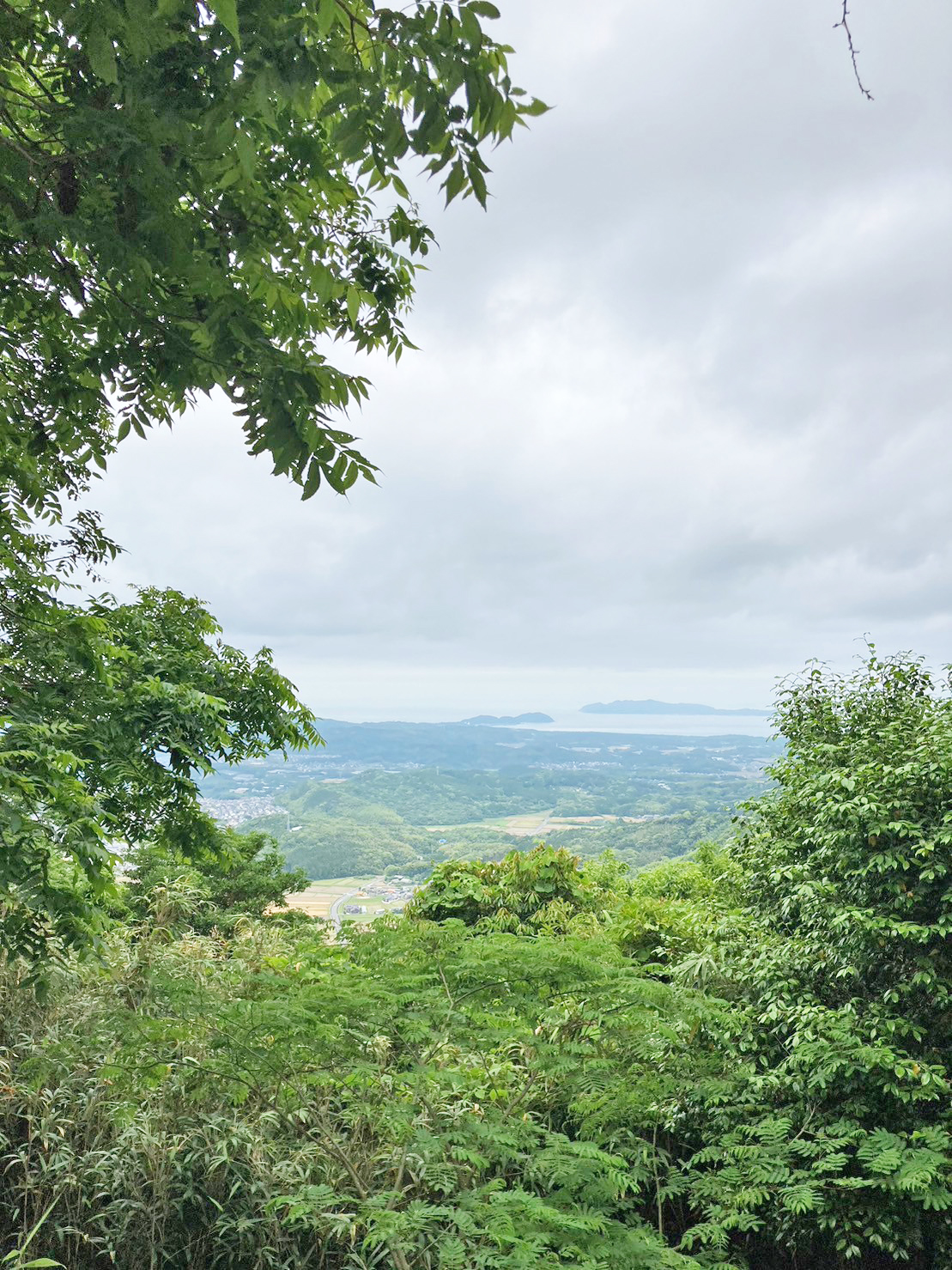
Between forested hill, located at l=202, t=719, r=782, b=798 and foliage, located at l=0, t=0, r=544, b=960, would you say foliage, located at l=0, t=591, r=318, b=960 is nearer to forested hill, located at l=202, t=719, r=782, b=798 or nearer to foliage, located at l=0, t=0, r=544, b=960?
foliage, located at l=0, t=0, r=544, b=960

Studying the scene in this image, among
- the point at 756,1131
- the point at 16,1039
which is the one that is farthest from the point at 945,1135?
the point at 16,1039

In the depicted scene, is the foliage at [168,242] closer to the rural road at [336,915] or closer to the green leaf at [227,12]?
the green leaf at [227,12]

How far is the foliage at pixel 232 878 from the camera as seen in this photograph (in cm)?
727

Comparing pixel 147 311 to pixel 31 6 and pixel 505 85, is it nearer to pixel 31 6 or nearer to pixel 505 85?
pixel 31 6

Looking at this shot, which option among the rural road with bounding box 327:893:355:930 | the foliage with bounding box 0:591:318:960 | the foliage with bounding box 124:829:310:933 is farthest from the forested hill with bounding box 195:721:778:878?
the rural road with bounding box 327:893:355:930

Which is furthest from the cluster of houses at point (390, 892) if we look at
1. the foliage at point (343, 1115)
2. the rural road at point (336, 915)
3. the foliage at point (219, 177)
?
the foliage at point (219, 177)

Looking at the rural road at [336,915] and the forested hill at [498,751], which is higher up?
the rural road at [336,915]

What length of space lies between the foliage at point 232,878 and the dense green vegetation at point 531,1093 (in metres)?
3.34

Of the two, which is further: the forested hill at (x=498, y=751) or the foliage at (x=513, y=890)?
the forested hill at (x=498, y=751)

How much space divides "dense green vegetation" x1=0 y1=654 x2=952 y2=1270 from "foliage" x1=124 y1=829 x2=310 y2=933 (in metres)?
3.34

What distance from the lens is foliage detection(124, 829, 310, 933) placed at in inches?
286

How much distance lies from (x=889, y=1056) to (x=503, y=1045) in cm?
152

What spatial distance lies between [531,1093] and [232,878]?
654 centimetres

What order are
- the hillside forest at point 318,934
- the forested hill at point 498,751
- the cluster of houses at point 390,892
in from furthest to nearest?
the forested hill at point 498,751, the cluster of houses at point 390,892, the hillside forest at point 318,934
